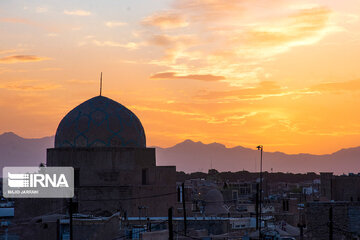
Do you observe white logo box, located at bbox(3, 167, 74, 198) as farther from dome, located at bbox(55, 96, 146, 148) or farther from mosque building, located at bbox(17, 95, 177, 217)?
dome, located at bbox(55, 96, 146, 148)

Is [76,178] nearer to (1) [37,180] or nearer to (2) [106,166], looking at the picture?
(2) [106,166]

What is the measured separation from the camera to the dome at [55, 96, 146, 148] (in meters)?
36.9

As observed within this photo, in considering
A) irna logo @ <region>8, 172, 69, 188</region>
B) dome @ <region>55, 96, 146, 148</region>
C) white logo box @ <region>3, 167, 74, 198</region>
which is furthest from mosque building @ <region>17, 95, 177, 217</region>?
irna logo @ <region>8, 172, 69, 188</region>

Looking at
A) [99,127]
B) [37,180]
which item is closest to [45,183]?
[37,180]

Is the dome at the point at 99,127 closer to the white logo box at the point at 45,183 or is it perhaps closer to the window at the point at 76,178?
the window at the point at 76,178

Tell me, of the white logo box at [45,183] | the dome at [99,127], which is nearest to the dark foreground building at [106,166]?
the dome at [99,127]

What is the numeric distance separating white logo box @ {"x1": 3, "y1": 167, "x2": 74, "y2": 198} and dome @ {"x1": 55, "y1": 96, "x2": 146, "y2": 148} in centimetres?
156

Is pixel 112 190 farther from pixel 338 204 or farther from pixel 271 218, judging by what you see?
pixel 338 204

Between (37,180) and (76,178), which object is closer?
(76,178)

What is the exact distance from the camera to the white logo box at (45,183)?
36.0 m

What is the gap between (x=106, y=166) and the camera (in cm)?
3638

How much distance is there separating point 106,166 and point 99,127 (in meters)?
2.07

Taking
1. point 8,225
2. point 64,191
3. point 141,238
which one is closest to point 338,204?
point 141,238

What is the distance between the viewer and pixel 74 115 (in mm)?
37562
